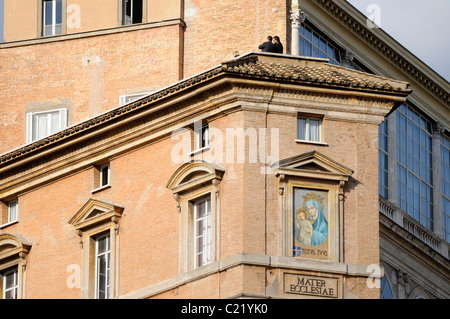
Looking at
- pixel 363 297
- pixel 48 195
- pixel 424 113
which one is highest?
pixel 424 113

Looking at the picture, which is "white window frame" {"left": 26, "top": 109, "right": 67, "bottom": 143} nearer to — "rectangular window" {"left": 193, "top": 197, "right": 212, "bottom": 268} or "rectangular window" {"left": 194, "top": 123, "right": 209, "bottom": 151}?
"rectangular window" {"left": 194, "top": 123, "right": 209, "bottom": 151}

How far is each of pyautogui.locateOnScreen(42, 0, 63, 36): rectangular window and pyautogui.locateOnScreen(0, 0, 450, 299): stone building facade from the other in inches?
2.2

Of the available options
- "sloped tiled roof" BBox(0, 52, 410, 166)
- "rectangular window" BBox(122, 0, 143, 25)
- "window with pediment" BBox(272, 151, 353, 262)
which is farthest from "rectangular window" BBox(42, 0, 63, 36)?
"window with pediment" BBox(272, 151, 353, 262)

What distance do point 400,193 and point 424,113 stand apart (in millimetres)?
3921

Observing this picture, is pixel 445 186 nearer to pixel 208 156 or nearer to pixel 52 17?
pixel 52 17

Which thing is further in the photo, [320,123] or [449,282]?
[449,282]

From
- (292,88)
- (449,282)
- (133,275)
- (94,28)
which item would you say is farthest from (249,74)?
(449,282)

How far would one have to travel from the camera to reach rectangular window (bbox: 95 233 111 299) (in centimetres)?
5256

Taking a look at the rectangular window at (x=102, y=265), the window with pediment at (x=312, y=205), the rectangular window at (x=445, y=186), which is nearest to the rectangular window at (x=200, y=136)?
the window with pediment at (x=312, y=205)

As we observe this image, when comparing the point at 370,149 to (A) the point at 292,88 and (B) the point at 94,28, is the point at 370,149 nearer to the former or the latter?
(A) the point at 292,88

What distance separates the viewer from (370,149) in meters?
50.9

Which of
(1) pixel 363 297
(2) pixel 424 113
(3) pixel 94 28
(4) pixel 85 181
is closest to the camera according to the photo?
(1) pixel 363 297

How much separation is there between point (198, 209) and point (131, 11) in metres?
10.9

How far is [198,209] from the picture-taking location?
165 feet
